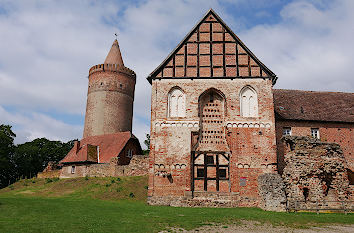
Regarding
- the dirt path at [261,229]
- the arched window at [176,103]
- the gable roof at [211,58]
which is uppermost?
the gable roof at [211,58]

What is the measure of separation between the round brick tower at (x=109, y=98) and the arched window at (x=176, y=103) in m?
27.6

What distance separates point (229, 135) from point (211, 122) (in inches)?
61.7

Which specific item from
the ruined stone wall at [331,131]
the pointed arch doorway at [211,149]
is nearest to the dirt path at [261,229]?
the pointed arch doorway at [211,149]

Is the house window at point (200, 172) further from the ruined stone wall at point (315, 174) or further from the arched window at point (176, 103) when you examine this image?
the ruined stone wall at point (315, 174)

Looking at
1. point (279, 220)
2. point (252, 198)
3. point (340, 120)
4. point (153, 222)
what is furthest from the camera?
point (340, 120)

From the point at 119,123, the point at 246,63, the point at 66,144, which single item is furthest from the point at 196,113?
the point at 66,144

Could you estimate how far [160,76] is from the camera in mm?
21297

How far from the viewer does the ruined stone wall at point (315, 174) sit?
17.4 meters

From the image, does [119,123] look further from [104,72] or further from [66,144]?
[66,144]

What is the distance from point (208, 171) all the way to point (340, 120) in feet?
39.9

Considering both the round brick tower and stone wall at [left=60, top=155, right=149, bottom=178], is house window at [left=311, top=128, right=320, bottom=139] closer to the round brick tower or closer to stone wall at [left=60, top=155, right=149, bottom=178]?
stone wall at [left=60, top=155, right=149, bottom=178]

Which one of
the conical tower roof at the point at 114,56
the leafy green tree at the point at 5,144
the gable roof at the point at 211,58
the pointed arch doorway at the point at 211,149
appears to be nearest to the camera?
the pointed arch doorway at the point at 211,149

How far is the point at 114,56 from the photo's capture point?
49.7 meters

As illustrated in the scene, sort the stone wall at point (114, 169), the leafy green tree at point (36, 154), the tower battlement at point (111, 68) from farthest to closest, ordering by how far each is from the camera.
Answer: the leafy green tree at point (36, 154) < the tower battlement at point (111, 68) < the stone wall at point (114, 169)
